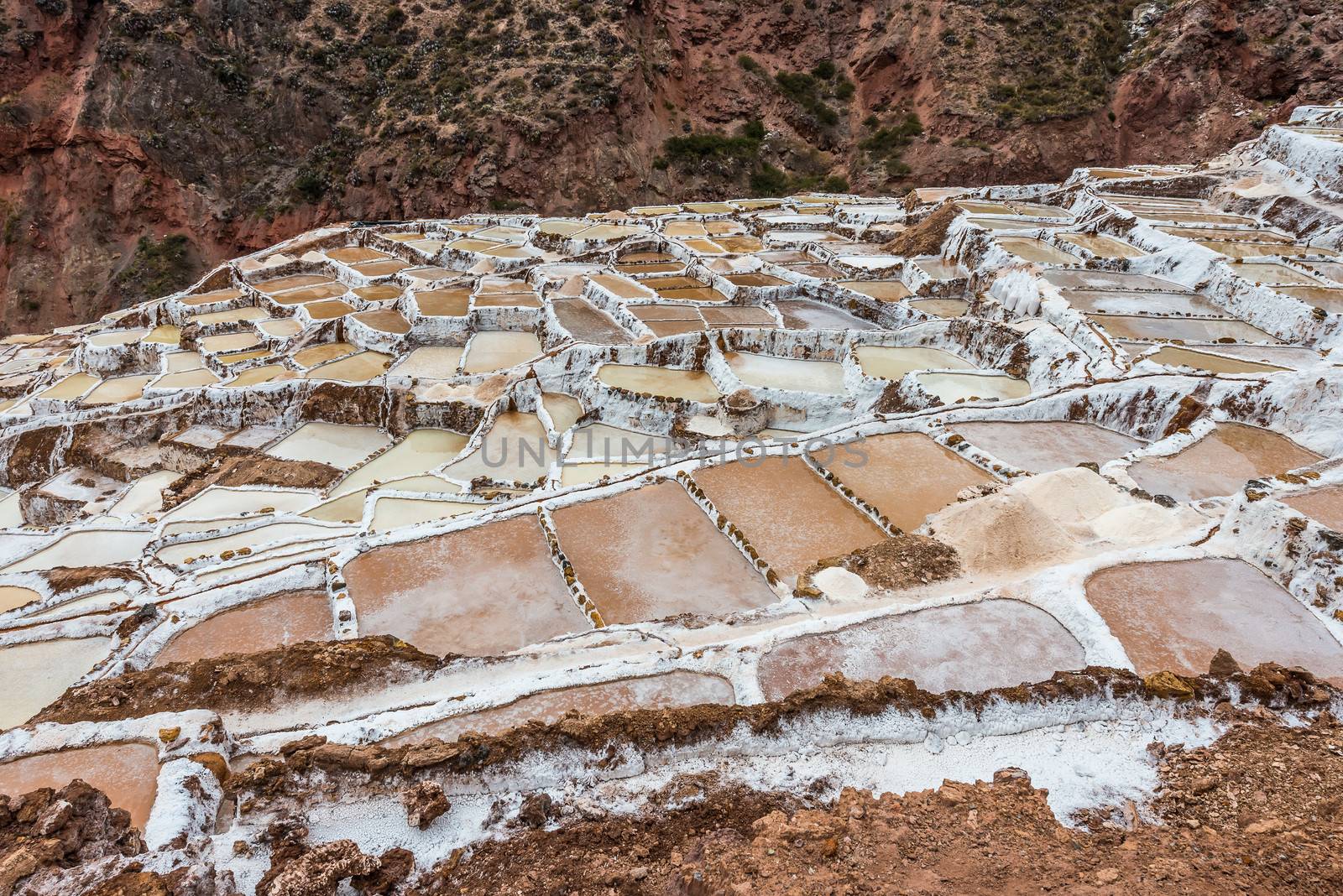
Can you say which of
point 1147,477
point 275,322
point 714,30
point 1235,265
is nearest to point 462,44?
point 714,30

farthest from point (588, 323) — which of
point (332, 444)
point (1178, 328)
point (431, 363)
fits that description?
point (1178, 328)

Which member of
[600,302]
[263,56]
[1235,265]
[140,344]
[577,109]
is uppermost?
[263,56]

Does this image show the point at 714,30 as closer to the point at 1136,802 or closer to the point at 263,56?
the point at 263,56

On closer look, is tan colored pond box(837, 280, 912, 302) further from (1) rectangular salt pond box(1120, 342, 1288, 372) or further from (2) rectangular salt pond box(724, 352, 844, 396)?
(1) rectangular salt pond box(1120, 342, 1288, 372)

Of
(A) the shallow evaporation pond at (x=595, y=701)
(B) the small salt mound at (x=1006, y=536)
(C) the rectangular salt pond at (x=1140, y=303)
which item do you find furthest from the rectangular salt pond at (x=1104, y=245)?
(A) the shallow evaporation pond at (x=595, y=701)

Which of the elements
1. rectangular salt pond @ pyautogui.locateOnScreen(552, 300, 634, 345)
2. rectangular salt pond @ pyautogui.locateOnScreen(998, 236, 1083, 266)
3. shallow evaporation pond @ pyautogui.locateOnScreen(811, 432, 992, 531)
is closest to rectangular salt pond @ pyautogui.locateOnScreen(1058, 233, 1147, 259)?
rectangular salt pond @ pyautogui.locateOnScreen(998, 236, 1083, 266)

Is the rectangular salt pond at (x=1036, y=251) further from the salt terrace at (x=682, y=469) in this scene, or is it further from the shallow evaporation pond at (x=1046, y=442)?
the shallow evaporation pond at (x=1046, y=442)
